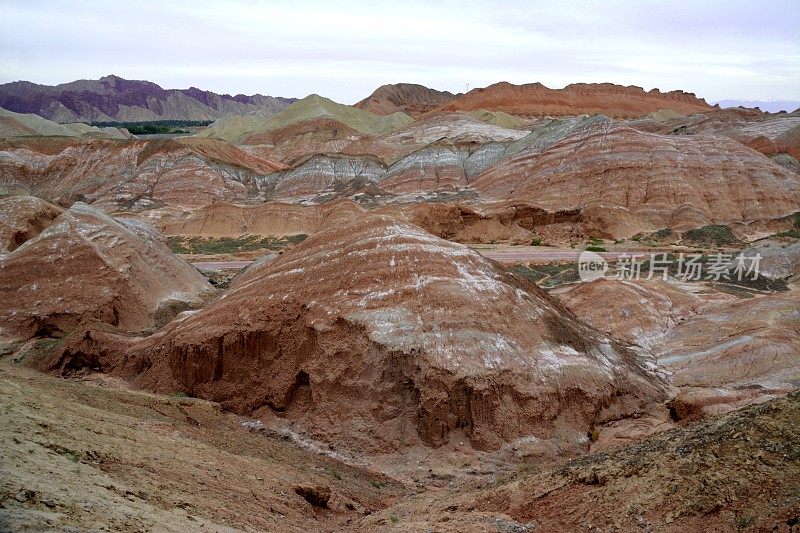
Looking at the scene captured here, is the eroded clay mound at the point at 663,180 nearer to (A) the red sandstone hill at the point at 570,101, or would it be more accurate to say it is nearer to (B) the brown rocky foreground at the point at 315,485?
(B) the brown rocky foreground at the point at 315,485

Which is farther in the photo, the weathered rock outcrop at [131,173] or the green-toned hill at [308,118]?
the green-toned hill at [308,118]

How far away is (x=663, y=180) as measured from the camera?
161 feet

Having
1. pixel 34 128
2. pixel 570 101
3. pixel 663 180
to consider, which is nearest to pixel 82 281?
pixel 663 180

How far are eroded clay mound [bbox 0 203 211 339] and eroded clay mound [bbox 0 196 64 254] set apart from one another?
99.2 inches

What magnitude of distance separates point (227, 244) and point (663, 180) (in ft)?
116

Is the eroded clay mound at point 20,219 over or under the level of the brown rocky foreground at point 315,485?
over

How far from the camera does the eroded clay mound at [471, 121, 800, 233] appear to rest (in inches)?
1887

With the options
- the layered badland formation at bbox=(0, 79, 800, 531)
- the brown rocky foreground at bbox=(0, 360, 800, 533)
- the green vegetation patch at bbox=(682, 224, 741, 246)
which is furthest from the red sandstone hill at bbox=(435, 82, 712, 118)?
the brown rocky foreground at bbox=(0, 360, 800, 533)

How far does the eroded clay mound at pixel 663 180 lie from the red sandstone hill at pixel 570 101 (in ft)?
251

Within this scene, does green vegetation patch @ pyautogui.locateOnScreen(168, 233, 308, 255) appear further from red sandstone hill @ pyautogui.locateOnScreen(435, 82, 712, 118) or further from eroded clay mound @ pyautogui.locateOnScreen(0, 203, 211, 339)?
red sandstone hill @ pyautogui.locateOnScreen(435, 82, 712, 118)

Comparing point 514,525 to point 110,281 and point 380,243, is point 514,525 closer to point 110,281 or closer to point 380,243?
point 380,243

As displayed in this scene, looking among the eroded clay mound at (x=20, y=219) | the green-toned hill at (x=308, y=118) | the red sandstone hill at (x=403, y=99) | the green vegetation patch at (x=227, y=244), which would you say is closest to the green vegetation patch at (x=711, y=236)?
the green vegetation patch at (x=227, y=244)

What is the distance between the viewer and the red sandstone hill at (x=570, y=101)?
129000 mm

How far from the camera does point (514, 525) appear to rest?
7.70 m
